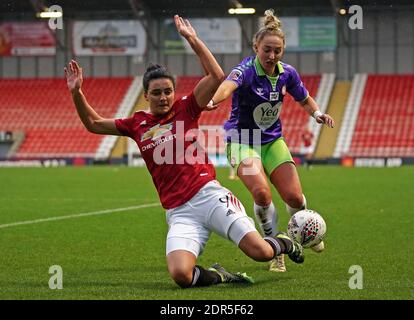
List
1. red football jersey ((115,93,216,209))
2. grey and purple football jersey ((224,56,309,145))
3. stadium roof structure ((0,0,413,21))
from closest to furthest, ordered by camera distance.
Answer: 1. red football jersey ((115,93,216,209))
2. grey and purple football jersey ((224,56,309,145))
3. stadium roof structure ((0,0,413,21))

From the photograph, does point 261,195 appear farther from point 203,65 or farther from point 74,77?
point 74,77

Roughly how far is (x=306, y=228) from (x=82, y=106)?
8.42ft

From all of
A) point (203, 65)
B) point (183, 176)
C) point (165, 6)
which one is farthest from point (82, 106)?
point (165, 6)

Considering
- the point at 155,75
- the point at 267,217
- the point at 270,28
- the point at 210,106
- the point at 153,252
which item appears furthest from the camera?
the point at 153,252

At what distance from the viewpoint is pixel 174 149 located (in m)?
8.57

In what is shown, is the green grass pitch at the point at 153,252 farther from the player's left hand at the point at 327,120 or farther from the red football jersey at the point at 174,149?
the player's left hand at the point at 327,120

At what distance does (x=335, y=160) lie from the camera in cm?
4344

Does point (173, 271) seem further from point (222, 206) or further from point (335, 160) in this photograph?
point (335, 160)

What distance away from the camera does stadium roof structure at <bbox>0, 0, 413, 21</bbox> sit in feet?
131

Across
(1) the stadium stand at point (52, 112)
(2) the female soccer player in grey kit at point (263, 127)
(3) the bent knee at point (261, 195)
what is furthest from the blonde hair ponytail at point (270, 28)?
(1) the stadium stand at point (52, 112)

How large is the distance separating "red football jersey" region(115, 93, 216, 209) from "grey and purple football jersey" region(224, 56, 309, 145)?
5.11ft

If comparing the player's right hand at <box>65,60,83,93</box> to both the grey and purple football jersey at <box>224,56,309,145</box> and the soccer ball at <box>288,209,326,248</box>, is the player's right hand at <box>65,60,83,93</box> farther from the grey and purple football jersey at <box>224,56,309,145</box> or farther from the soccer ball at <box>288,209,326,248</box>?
the soccer ball at <box>288,209,326,248</box>

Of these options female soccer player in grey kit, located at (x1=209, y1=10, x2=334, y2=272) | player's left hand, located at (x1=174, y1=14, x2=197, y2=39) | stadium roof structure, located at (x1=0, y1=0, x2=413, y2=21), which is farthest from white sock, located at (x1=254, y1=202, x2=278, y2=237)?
stadium roof structure, located at (x1=0, y1=0, x2=413, y2=21)
